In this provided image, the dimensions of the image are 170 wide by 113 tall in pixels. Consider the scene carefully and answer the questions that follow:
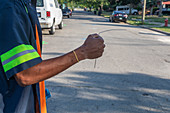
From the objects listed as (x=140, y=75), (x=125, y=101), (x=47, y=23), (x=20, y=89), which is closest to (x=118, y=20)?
(x=47, y=23)

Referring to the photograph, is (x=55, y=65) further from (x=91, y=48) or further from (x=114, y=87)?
(x=114, y=87)

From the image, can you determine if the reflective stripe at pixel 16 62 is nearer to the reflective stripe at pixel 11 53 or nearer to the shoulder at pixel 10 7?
the reflective stripe at pixel 11 53

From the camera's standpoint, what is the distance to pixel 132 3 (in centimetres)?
4562

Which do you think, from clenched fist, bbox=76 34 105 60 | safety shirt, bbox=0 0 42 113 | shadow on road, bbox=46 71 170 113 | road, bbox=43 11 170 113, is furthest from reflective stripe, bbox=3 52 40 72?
shadow on road, bbox=46 71 170 113

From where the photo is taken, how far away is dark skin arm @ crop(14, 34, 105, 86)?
3.43 feet

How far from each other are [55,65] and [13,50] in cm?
25

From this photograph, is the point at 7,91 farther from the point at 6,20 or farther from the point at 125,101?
the point at 125,101

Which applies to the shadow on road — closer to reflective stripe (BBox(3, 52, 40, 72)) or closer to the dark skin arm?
the dark skin arm

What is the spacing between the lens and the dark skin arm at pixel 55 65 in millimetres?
1045

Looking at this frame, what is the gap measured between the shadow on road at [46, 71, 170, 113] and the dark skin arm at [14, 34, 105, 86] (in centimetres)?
222

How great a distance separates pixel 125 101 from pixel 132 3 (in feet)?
148

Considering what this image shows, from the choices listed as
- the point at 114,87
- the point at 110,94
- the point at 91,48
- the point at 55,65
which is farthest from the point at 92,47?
the point at 114,87

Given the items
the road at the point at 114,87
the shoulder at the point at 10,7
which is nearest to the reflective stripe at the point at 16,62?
the shoulder at the point at 10,7

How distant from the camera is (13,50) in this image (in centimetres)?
98
